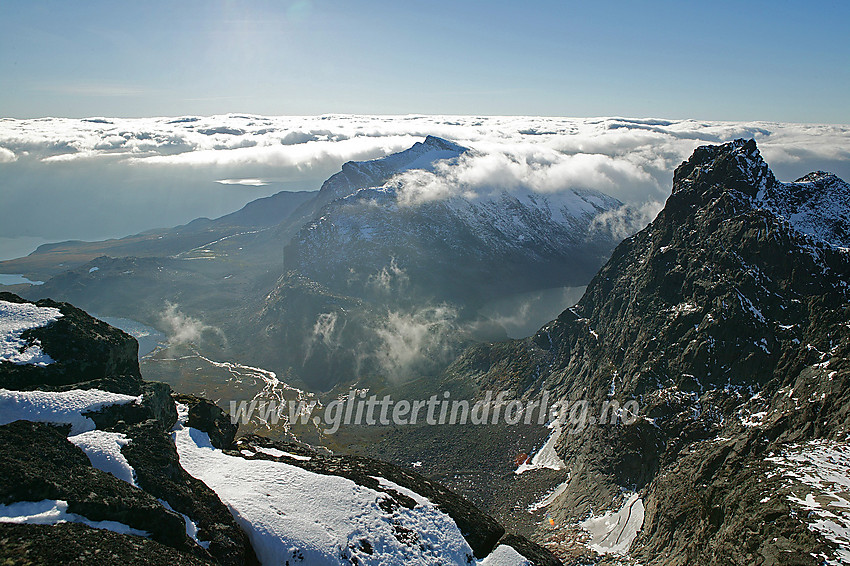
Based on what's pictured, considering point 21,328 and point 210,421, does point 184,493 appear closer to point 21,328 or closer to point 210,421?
point 210,421

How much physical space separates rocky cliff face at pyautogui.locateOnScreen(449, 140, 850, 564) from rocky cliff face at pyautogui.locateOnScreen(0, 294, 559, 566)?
106ft

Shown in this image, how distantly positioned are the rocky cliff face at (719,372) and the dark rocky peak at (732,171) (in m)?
0.44

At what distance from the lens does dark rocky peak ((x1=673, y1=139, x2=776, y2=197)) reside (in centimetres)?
14675

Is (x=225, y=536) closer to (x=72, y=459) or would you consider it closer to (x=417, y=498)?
(x=72, y=459)

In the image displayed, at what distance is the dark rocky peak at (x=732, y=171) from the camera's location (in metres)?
147

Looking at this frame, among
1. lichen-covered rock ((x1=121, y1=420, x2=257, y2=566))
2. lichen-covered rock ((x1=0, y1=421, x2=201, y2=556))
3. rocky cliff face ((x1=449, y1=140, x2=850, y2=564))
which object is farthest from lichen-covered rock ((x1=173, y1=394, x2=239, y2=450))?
rocky cliff face ((x1=449, y1=140, x2=850, y2=564))

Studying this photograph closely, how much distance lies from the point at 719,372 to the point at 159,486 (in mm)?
117101

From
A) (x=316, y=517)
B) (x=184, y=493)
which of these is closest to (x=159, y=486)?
(x=184, y=493)

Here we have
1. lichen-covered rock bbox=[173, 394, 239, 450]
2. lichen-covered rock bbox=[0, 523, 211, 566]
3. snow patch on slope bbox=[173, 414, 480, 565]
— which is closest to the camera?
lichen-covered rock bbox=[0, 523, 211, 566]

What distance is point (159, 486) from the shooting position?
4209 cm

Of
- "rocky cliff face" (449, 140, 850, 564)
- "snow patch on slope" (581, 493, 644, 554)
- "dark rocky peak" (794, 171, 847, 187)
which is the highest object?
"dark rocky peak" (794, 171, 847, 187)

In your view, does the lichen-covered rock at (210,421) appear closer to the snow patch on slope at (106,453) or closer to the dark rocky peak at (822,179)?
the snow patch on slope at (106,453)

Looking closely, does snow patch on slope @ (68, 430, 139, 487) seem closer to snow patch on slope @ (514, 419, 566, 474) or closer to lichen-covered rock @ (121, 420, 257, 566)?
lichen-covered rock @ (121, 420, 257, 566)

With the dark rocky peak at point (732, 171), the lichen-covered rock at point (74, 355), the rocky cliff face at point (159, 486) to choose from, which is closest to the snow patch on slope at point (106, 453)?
the rocky cliff face at point (159, 486)
